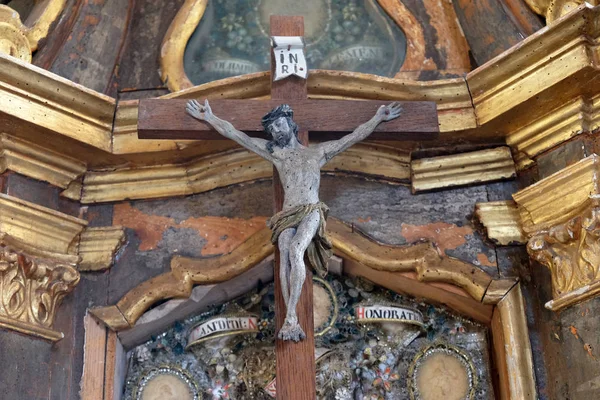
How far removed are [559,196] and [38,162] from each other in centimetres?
219

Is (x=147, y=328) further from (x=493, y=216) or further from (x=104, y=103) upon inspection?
(x=493, y=216)

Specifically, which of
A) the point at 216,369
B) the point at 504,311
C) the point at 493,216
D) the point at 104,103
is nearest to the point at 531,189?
the point at 493,216

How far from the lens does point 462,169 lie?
4570 millimetres

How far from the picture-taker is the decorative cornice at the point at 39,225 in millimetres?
4273

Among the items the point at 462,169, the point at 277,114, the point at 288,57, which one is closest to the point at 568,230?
the point at 462,169

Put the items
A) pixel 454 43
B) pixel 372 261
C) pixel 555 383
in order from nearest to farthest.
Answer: pixel 555 383
pixel 372 261
pixel 454 43

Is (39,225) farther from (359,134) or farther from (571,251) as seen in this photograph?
(571,251)

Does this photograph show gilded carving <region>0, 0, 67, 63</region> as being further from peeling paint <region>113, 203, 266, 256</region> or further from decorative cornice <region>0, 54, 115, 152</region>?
peeling paint <region>113, 203, 266, 256</region>

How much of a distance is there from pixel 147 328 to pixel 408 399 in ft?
3.80

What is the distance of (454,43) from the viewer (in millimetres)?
4953

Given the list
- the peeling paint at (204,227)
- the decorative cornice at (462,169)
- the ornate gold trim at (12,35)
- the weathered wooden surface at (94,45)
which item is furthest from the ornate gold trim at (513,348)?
the ornate gold trim at (12,35)

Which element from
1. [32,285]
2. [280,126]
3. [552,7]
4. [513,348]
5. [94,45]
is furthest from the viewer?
[94,45]

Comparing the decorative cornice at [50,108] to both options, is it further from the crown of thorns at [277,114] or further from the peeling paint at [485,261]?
the peeling paint at [485,261]

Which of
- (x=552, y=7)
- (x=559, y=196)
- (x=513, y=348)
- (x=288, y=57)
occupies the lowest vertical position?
(x=513, y=348)
